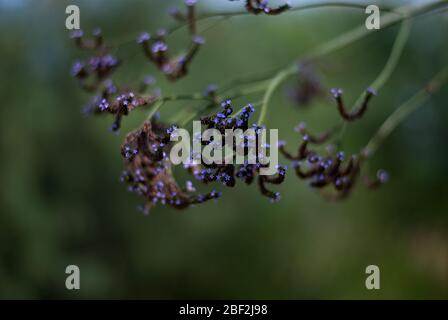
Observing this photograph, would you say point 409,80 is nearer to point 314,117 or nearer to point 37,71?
point 314,117

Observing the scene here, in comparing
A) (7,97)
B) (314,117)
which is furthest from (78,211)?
(314,117)

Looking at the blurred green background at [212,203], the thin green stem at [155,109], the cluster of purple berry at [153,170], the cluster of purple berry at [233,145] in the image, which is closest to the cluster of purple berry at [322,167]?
the cluster of purple berry at [233,145]

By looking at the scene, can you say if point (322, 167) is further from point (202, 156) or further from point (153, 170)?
point (153, 170)

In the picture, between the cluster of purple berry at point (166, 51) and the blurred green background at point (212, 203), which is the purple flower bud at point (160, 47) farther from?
the blurred green background at point (212, 203)

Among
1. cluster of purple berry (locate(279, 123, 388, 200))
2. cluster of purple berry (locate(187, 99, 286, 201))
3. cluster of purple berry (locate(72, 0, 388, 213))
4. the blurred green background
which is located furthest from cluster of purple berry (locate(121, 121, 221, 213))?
the blurred green background

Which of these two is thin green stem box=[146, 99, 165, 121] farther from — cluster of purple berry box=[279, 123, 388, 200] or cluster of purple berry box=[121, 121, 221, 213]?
cluster of purple berry box=[279, 123, 388, 200]

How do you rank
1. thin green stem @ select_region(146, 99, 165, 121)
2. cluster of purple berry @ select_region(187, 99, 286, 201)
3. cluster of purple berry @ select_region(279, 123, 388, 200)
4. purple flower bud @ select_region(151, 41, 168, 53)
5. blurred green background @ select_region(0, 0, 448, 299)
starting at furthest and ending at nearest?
blurred green background @ select_region(0, 0, 448, 299) < purple flower bud @ select_region(151, 41, 168, 53) < cluster of purple berry @ select_region(279, 123, 388, 200) < thin green stem @ select_region(146, 99, 165, 121) < cluster of purple berry @ select_region(187, 99, 286, 201)

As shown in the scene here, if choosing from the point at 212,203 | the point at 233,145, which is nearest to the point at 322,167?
the point at 233,145
